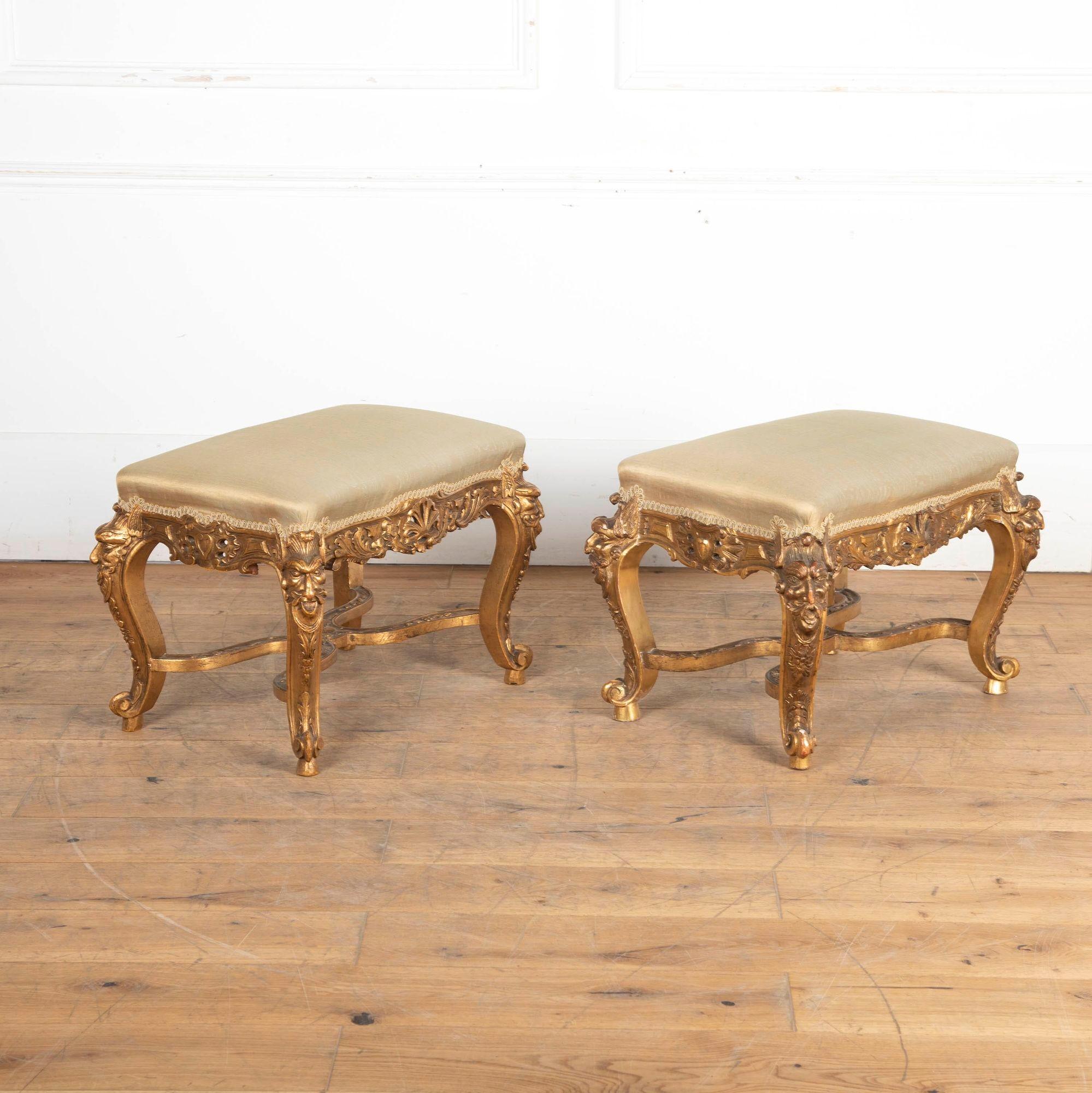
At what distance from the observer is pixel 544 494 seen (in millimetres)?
3396

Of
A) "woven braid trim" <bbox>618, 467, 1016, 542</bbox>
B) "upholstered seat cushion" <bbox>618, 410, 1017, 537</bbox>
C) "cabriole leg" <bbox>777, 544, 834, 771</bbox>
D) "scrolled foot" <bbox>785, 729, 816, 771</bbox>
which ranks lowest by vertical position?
"scrolled foot" <bbox>785, 729, 816, 771</bbox>

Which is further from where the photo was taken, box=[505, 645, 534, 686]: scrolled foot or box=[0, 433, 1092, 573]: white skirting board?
box=[0, 433, 1092, 573]: white skirting board

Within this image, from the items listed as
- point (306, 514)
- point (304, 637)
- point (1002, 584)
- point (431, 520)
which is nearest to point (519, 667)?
point (431, 520)

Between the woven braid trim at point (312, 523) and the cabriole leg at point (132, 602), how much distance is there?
4 centimetres

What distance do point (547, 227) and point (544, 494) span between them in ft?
2.30

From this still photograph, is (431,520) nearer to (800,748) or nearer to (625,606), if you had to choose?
(625,606)

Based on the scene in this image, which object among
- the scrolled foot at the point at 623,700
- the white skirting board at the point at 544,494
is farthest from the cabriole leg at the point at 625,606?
the white skirting board at the point at 544,494

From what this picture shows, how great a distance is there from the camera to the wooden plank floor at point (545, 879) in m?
1.51

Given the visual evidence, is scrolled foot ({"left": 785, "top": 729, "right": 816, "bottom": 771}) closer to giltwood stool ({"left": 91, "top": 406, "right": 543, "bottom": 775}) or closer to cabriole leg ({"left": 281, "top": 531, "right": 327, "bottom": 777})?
giltwood stool ({"left": 91, "top": 406, "right": 543, "bottom": 775})

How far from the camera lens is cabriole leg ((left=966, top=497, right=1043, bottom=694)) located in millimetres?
2436

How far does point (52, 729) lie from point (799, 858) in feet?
4.64

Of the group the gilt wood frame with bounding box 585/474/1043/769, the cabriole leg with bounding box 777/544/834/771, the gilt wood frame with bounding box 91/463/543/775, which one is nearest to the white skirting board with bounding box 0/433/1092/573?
the gilt wood frame with bounding box 91/463/543/775

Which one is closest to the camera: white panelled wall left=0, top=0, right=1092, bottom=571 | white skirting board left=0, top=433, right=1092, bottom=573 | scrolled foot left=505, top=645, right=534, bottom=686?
scrolled foot left=505, top=645, right=534, bottom=686

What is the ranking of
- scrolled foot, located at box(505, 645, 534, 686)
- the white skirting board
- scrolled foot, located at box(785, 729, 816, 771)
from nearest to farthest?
scrolled foot, located at box(785, 729, 816, 771)
scrolled foot, located at box(505, 645, 534, 686)
the white skirting board
